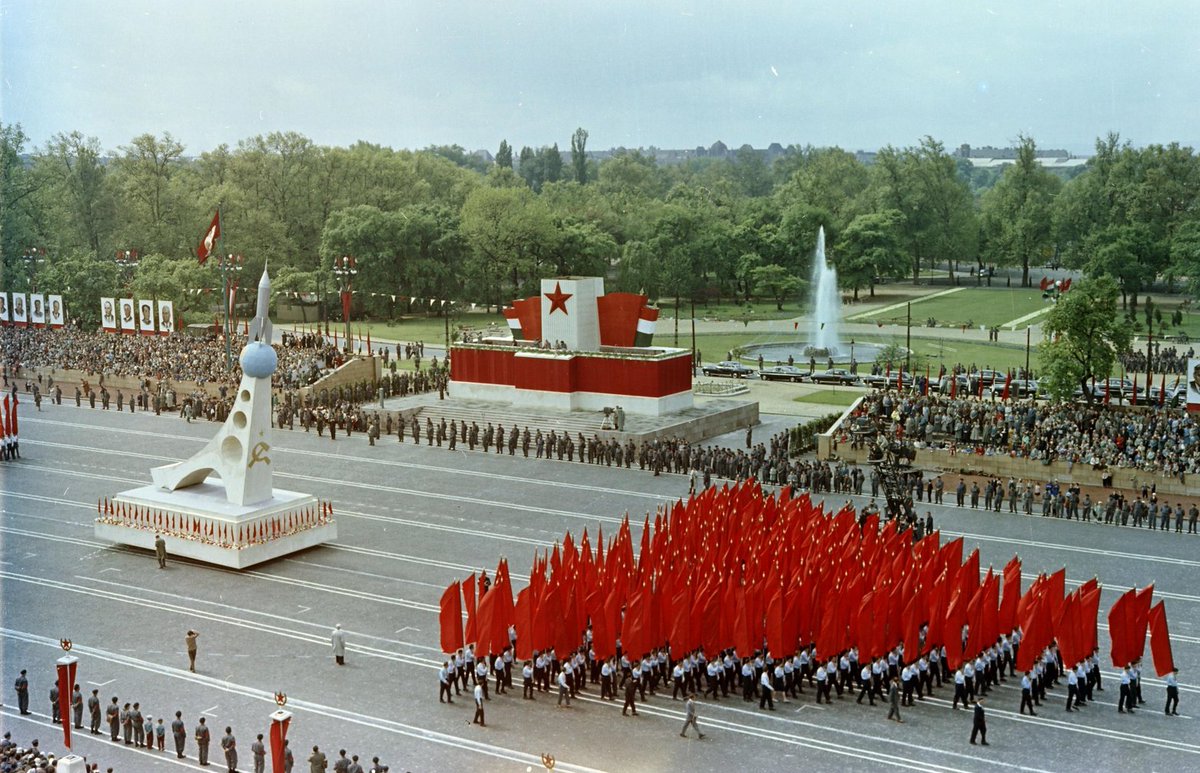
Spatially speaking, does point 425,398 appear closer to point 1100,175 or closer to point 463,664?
point 463,664

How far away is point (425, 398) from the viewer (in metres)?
46.5

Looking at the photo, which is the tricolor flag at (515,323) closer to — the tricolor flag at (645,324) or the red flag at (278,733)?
the tricolor flag at (645,324)

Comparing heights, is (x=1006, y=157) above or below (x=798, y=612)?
above

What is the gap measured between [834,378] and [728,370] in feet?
16.0

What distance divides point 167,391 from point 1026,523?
1283 inches

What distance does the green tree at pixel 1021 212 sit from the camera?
268 feet

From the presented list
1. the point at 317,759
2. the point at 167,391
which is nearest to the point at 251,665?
the point at 317,759

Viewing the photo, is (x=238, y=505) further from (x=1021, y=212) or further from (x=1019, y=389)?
(x=1021, y=212)

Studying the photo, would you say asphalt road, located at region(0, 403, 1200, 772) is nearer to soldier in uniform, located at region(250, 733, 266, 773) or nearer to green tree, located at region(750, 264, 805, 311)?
soldier in uniform, located at region(250, 733, 266, 773)

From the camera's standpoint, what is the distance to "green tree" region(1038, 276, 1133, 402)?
39.6 m

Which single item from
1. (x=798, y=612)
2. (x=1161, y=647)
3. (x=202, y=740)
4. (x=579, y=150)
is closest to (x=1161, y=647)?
(x=1161, y=647)

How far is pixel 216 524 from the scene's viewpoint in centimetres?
2744

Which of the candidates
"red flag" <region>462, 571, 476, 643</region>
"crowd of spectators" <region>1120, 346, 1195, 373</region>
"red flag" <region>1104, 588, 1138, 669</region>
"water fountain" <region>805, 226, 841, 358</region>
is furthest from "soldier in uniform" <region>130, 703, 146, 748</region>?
"water fountain" <region>805, 226, 841, 358</region>

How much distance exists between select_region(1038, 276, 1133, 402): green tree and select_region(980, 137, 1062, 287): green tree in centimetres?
4316
